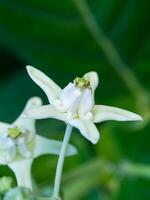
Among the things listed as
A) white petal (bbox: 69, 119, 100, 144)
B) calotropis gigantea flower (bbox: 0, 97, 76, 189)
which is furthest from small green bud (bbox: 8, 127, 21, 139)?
white petal (bbox: 69, 119, 100, 144)

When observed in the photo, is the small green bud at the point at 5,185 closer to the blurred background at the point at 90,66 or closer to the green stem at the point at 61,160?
the green stem at the point at 61,160

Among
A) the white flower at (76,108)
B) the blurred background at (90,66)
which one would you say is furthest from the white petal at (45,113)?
the blurred background at (90,66)

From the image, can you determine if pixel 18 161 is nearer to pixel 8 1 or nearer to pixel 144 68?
pixel 8 1

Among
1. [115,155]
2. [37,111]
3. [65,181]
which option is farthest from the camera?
[115,155]

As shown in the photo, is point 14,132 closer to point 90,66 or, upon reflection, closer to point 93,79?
point 93,79

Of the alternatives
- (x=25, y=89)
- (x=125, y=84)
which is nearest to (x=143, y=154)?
(x=125, y=84)
